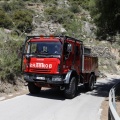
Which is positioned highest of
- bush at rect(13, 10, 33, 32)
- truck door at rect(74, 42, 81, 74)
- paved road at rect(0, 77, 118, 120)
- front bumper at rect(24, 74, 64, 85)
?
bush at rect(13, 10, 33, 32)

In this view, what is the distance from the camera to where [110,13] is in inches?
627

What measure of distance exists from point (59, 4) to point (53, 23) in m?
14.4

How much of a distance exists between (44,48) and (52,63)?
0.97 metres

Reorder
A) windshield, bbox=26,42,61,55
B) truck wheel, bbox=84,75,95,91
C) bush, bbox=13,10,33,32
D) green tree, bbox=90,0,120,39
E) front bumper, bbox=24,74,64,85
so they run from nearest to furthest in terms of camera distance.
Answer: front bumper, bbox=24,74,64,85, windshield, bbox=26,42,61,55, green tree, bbox=90,0,120,39, truck wheel, bbox=84,75,95,91, bush, bbox=13,10,33,32

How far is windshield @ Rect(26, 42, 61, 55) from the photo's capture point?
13.7m

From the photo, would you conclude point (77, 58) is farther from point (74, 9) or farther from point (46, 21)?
point (74, 9)

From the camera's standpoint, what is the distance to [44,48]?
1398cm

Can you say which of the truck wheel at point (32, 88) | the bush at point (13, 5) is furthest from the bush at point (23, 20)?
the truck wheel at point (32, 88)

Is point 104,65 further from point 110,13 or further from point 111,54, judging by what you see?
point 110,13

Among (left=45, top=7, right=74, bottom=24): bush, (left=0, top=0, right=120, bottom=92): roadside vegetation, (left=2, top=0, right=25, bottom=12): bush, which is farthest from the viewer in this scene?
(left=45, top=7, right=74, bottom=24): bush

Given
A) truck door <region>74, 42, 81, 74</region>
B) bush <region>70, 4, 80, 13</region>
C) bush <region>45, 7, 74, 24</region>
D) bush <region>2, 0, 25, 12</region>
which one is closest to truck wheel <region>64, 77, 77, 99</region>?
truck door <region>74, 42, 81, 74</region>

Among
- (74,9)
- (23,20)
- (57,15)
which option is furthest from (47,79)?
(74,9)

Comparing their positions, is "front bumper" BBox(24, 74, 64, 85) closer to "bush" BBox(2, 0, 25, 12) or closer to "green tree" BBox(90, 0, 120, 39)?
"green tree" BBox(90, 0, 120, 39)

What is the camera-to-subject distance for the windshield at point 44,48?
1369cm
